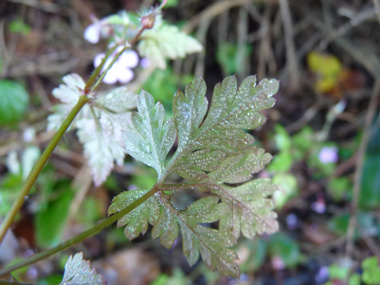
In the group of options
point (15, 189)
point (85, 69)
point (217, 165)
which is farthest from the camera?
point (85, 69)

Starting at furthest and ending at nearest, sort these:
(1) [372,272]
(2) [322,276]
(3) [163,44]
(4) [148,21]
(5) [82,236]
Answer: (2) [322,276], (1) [372,272], (3) [163,44], (4) [148,21], (5) [82,236]

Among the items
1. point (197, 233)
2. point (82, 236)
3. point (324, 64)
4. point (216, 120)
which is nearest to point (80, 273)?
point (82, 236)

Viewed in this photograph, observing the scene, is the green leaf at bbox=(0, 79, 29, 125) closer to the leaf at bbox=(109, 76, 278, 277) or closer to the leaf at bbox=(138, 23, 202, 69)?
the leaf at bbox=(138, 23, 202, 69)

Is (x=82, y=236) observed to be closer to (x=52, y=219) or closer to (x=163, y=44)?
(x=163, y=44)

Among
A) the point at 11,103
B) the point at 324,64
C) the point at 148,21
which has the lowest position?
the point at 324,64

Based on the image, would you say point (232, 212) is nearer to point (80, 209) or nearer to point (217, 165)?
point (217, 165)

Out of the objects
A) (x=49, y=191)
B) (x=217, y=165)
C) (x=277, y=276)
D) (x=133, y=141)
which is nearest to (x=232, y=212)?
(x=217, y=165)
